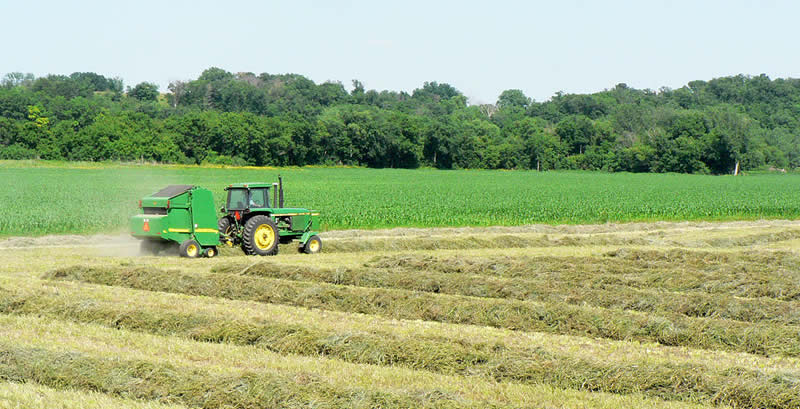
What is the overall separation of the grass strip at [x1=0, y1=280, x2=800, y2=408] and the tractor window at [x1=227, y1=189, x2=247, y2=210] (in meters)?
7.08

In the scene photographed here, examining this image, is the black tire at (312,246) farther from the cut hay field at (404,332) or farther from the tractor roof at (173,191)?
the tractor roof at (173,191)

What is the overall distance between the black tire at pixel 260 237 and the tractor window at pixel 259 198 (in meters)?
0.42

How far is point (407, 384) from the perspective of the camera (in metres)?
7.54

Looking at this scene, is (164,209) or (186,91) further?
(186,91)

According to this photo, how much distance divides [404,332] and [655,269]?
668 centimetres

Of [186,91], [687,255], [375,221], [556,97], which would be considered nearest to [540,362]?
[687,255]

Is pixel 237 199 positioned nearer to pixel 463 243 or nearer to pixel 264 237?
pixel 264 237

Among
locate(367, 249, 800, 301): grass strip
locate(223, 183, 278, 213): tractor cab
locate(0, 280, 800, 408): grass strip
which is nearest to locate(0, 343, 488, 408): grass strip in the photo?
locate(0, 280, 800, 408): grass strip

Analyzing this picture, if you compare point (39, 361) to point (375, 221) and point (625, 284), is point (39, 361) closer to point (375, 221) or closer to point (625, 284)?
point (625, 284)

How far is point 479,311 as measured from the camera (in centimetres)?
1062

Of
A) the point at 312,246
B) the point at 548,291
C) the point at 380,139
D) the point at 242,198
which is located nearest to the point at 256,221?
the point at 242,198

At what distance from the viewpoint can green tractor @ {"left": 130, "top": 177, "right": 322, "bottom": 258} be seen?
1634 centimetres

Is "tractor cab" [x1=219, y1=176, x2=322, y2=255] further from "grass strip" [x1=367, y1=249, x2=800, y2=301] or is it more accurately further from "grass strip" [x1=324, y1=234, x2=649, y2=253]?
"grass strip" [x1=367, y1=249, x2=800, y2=301]

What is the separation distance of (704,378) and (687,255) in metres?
9.97
